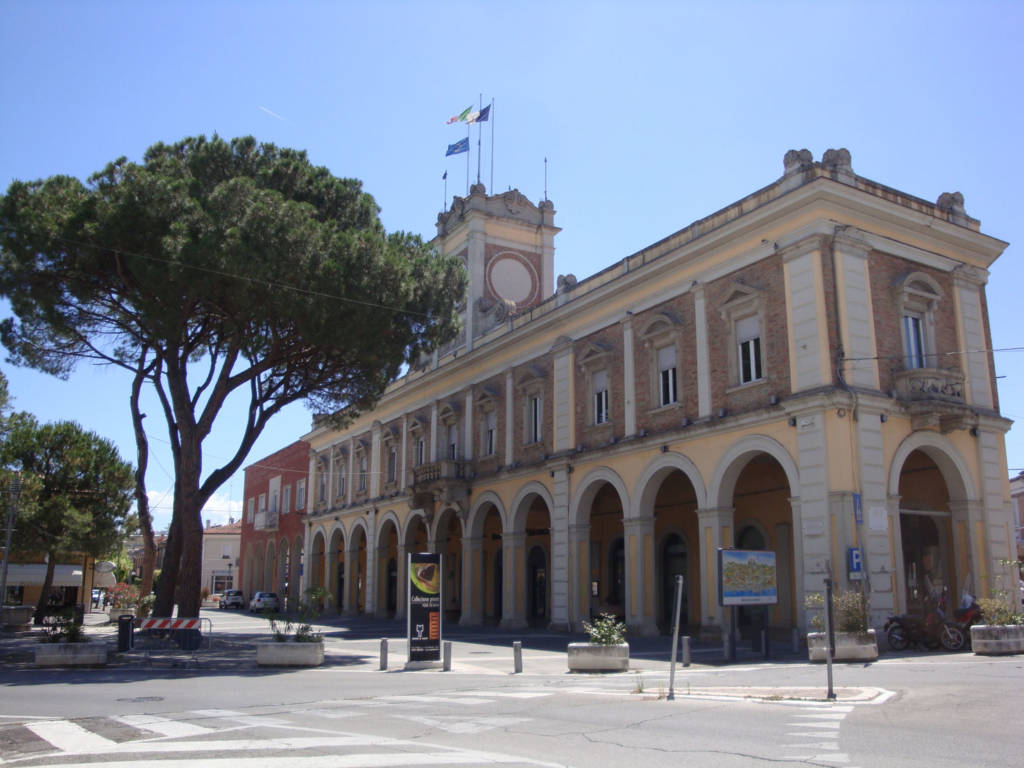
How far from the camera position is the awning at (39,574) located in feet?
140

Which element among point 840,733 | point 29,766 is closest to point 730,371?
point 840,733

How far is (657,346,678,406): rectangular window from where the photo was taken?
24.1 metres

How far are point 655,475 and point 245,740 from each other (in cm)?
1696

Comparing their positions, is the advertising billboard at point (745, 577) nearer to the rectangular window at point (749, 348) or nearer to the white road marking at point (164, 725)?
the rectangular window at point (749, 348)

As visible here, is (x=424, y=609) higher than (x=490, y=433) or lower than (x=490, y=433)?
lower

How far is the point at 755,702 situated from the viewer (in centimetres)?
→ 1107

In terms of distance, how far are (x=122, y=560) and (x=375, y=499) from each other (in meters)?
33.0

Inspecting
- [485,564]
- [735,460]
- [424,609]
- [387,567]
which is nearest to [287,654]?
[424,609]

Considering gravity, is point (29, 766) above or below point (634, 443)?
below

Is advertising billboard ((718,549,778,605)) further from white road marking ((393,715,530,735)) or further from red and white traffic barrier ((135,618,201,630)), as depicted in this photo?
red and white traffic barrier ((135,618,201,630))

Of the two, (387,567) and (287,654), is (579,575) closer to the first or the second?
(287,654)

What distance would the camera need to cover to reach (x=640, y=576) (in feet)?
79.6

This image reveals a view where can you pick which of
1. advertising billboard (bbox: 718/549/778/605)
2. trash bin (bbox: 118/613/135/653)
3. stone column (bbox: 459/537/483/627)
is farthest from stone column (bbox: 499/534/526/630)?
advertising billboard (bbox: 718/549/778/605)

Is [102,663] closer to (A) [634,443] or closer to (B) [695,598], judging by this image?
(A) [634,443]
